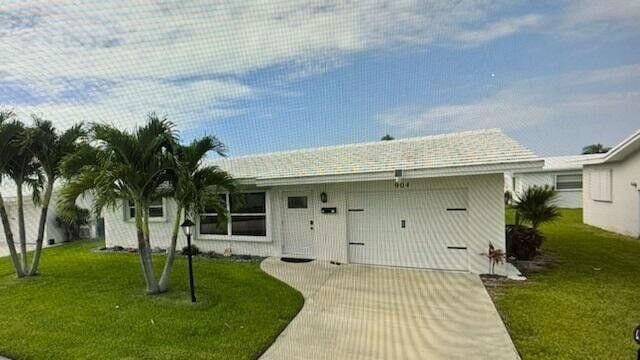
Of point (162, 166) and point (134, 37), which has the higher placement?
point (134, 37)

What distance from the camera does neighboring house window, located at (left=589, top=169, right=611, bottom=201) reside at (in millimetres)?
13816

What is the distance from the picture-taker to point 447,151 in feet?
29.1

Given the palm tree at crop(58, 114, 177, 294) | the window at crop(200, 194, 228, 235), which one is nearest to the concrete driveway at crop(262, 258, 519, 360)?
the palm tree at crop(58, 114, 177, 294)

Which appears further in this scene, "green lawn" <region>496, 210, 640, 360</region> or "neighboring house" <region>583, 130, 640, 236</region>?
"neighboring house" <region>583, 130, 640, 236</region>

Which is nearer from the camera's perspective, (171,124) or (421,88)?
(171,124)

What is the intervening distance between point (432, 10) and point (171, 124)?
23.0ft

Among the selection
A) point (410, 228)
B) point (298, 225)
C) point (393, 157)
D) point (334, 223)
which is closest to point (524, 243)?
point (410, 228)

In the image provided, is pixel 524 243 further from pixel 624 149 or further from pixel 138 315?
pixel 138 315

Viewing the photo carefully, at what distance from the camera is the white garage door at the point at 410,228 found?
27.8ft

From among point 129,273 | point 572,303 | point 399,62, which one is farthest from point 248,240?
point 572,303

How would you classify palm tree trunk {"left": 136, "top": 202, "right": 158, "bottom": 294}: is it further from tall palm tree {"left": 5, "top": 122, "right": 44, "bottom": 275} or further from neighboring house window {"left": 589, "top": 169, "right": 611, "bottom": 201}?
neighboring house window {"left": 589, "top": 169, "right": 611, "bottom": 201}

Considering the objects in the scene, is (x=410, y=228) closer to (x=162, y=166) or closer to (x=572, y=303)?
(x=572, y=303)

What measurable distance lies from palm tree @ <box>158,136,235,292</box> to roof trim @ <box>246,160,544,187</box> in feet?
8.56

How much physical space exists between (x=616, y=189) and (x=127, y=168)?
16148mm
